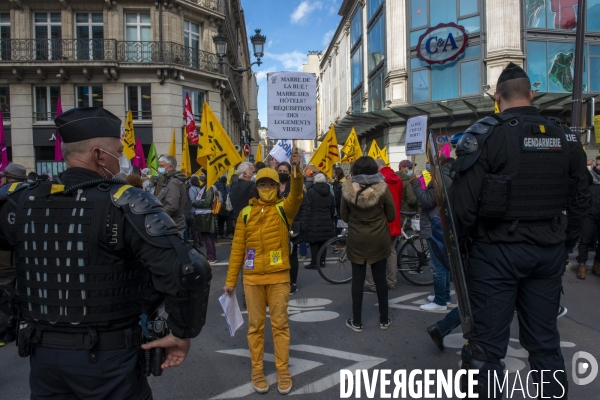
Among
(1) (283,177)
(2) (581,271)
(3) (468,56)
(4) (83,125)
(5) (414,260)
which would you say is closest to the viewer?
(4) (83,125)

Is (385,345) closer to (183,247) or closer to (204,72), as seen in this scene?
(183,247)

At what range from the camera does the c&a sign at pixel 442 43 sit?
2309cm

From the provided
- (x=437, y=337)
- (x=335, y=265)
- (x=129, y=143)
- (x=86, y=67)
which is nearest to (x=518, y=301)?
(x=437, y=337)

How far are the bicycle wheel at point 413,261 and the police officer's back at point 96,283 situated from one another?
5.59 metres

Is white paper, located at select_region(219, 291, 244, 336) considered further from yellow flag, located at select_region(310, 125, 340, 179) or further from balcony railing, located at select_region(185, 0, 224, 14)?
balcony railing, located at select_region(185, 0, 224, 14)

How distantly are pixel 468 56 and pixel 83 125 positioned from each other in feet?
80.2

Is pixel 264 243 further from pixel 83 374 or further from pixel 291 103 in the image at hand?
pixel 291 103

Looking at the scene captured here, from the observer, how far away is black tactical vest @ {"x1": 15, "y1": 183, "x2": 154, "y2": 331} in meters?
1.86

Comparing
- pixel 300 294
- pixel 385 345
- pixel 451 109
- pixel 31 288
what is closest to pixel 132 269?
pixel 31 288

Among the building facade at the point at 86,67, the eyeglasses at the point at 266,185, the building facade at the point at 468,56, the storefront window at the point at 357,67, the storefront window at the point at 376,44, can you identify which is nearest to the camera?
Result: the eyeglasses at the point at 266,185

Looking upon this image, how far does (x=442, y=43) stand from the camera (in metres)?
23.6

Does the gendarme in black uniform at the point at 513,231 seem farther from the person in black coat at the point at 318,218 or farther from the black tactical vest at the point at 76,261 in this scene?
the person in black coat at the point at 318,218

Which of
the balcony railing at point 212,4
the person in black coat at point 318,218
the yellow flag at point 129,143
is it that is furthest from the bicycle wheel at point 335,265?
the balcony railing at point 212,4

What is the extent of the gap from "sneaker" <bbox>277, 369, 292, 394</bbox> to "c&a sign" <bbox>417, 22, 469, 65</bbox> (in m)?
23.1
